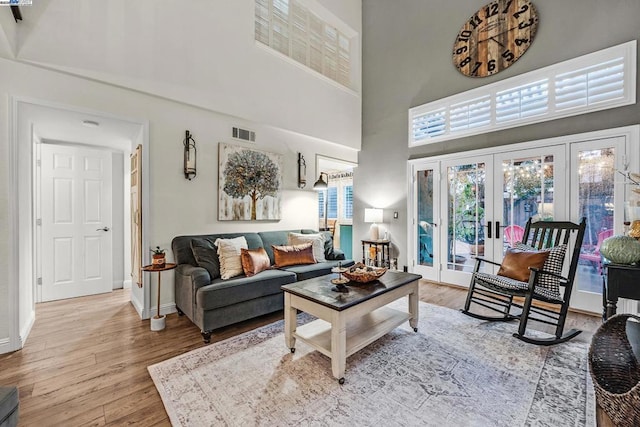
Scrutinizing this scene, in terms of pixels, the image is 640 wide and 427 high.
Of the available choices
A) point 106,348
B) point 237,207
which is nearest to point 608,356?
point 106,348

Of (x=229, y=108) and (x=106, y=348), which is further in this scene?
(x=229, y=108)

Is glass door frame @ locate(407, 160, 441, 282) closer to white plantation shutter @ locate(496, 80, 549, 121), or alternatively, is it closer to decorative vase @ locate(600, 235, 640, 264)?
white plantation shutter @ locate(496, 80, 549, 121)

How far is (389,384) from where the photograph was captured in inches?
73.0

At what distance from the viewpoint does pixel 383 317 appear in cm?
251

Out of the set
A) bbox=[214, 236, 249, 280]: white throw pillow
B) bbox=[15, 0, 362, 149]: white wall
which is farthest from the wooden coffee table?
bbox=[15, 0, 362, 149]: white wall

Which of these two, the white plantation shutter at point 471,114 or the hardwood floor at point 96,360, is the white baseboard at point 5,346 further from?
the white plantation shutter at point 471,114

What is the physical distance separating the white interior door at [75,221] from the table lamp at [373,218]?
4.18 metres

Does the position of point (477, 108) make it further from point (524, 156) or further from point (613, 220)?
point (613, 220)

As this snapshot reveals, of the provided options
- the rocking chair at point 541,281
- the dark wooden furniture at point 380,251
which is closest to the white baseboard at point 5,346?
the rocking chair at point 541,281

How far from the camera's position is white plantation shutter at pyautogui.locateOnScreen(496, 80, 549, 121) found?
11.6 feet

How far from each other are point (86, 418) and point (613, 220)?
195 inches

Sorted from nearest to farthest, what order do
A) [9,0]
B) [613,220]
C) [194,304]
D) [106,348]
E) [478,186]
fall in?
1. [9,0]
2. [106,348]
3. [194,304]
4. [613,220]
5. [478,186]

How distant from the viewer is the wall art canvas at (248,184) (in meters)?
3.68

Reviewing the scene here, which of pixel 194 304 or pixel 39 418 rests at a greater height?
→ pixel 194 304
